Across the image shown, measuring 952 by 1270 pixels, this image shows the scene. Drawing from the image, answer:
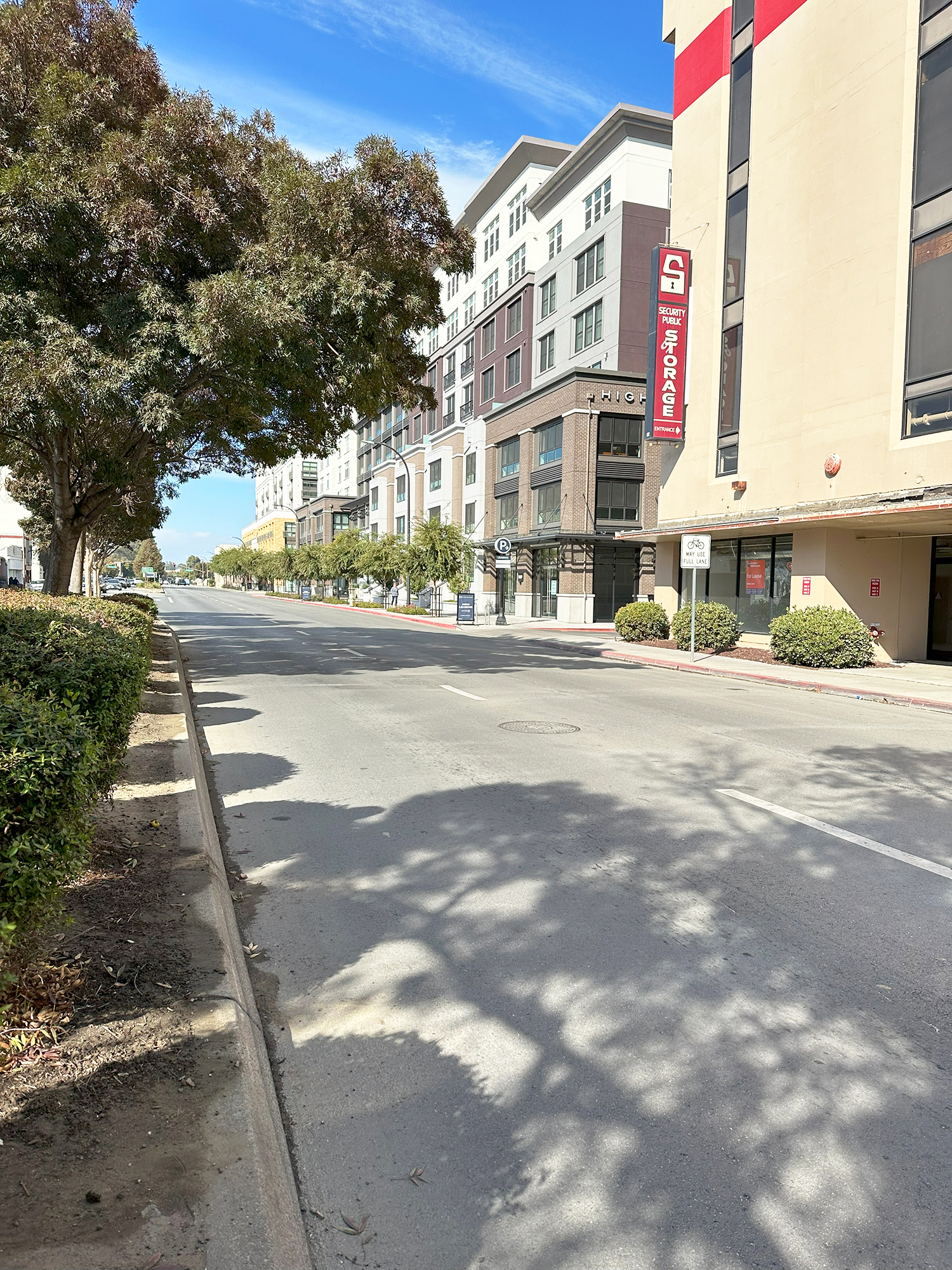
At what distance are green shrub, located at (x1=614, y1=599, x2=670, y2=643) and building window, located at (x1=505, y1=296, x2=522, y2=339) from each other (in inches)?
1213

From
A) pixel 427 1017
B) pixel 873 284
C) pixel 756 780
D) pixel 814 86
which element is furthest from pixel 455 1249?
pixel 814 86

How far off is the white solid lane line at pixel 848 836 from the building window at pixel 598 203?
138ft

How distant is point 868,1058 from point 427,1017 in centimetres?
173

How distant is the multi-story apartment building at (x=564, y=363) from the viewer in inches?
1615

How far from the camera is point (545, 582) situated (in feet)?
147

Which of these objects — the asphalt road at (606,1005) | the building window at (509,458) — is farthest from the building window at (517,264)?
the asphalt road at (606,1005)

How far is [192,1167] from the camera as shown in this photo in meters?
2.38

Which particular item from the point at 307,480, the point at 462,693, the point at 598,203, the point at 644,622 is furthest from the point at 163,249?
the point at 307,480

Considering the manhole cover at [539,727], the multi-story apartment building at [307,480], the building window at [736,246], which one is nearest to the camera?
the manhole cover at [539,727]

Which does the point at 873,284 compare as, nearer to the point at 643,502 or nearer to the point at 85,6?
the point at 85,6

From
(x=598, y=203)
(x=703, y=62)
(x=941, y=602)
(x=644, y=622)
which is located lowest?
(x=644, y=622)

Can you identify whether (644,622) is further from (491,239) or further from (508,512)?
(491,239)

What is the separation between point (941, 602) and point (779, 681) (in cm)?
711

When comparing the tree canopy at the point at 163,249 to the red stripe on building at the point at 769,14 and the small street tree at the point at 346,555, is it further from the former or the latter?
the small street tree at the point at 346,555
